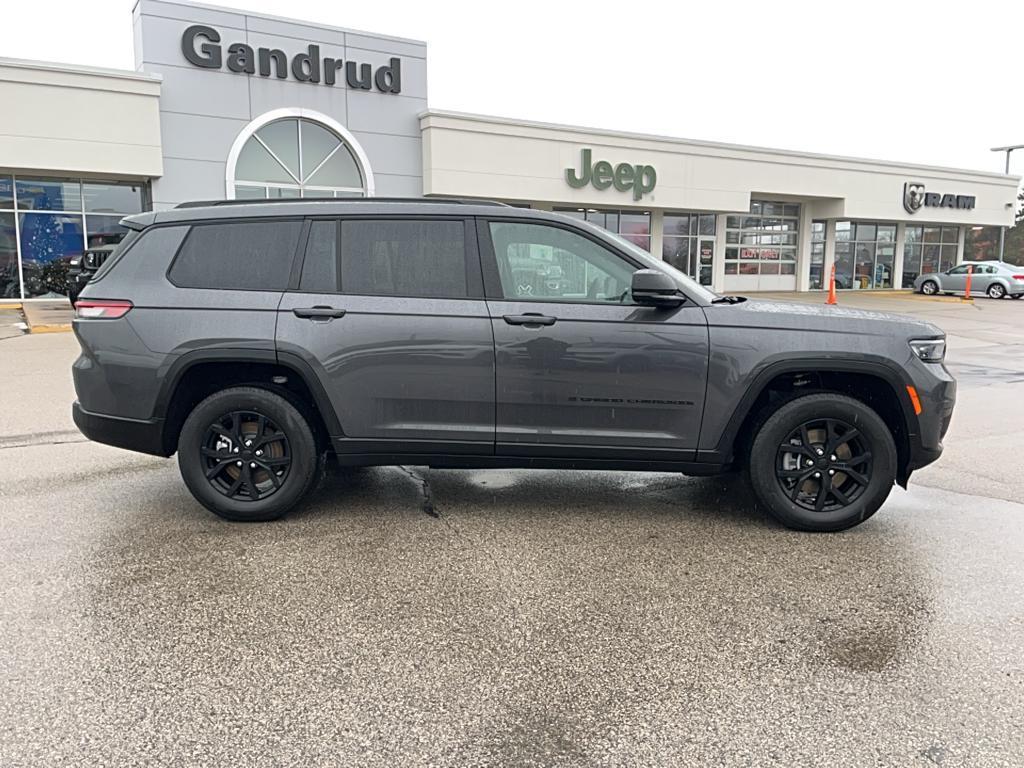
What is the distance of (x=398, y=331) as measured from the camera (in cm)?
452

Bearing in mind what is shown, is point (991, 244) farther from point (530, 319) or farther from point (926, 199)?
point (530, 319)

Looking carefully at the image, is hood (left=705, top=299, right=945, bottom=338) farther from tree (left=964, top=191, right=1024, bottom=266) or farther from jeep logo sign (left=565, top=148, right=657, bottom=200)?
tree (left=964, top=191, right=1024, bottom=266)

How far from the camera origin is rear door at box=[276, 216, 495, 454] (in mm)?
4520

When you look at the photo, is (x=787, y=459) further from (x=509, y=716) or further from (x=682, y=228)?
(x=682, y=228)

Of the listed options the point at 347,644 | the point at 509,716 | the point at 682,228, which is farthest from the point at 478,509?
the point at 682,228

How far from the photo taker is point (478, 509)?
5.07m

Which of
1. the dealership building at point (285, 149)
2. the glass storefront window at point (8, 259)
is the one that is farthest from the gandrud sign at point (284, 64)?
the glass storefront window at point (8, 259)

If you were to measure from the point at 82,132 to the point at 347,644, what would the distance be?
63.4ft

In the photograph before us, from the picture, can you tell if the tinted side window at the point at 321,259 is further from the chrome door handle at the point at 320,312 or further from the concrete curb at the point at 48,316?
the concrete curb at the point at 48,316

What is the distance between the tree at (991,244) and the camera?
4452 cm

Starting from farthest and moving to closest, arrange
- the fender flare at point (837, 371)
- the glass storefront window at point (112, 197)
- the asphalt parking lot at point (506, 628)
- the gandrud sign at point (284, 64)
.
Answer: the glass storefront window at point (112, 197) < the gandrud sign at point (284, 64) < the fender flare at point (837, 371) < the asphalt parking lot at point (506, 628)

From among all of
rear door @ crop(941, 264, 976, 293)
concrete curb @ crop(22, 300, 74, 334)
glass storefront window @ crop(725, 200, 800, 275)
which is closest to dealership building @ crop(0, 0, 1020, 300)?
concrete curb @ crop(22, 300, 74, 334)

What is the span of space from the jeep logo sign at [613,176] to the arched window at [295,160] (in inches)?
269

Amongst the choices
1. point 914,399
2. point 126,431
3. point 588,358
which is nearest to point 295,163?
point 126,431
